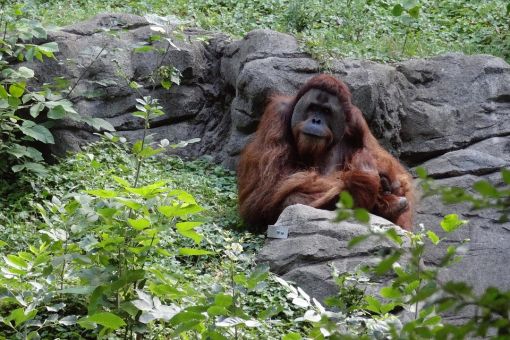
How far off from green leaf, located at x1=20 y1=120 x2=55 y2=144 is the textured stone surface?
378 millimetres

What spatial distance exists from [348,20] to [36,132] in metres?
2.85

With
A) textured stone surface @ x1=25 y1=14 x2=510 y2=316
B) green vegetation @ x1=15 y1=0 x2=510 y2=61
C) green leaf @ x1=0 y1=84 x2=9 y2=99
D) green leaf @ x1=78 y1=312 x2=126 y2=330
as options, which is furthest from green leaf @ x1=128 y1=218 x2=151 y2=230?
green vegetation @ x1=15 y1=0 x2=510 y2=61

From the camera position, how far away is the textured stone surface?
5.50 m

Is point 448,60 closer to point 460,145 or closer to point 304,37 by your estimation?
point 460,145

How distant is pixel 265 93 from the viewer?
5.53 metres

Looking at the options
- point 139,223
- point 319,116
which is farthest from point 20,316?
point 319,116

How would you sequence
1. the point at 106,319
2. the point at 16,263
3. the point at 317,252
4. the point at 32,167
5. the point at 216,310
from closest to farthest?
1. the point at 216,310
2. the point at 106,319
3. the point at 16,263
4. the point at 317,252
5. the point at 32,167

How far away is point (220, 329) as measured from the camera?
2.49 meters

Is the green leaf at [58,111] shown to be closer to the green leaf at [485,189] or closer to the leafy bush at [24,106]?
the leafy bush at [24,106]

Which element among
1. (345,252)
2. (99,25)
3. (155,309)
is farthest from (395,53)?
(155,309)

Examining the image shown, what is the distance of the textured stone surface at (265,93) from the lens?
18.0ft

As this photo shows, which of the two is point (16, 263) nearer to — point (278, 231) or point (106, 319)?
point (106, 319)

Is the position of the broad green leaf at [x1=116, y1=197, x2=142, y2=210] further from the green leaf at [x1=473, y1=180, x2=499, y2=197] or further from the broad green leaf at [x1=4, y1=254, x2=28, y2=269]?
the green leaf at [x1=473, y1=180, x2=499, y2=197]

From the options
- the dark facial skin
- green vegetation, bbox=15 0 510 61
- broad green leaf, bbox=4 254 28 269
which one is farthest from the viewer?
green vegetation, bbox=15 0 510 61
